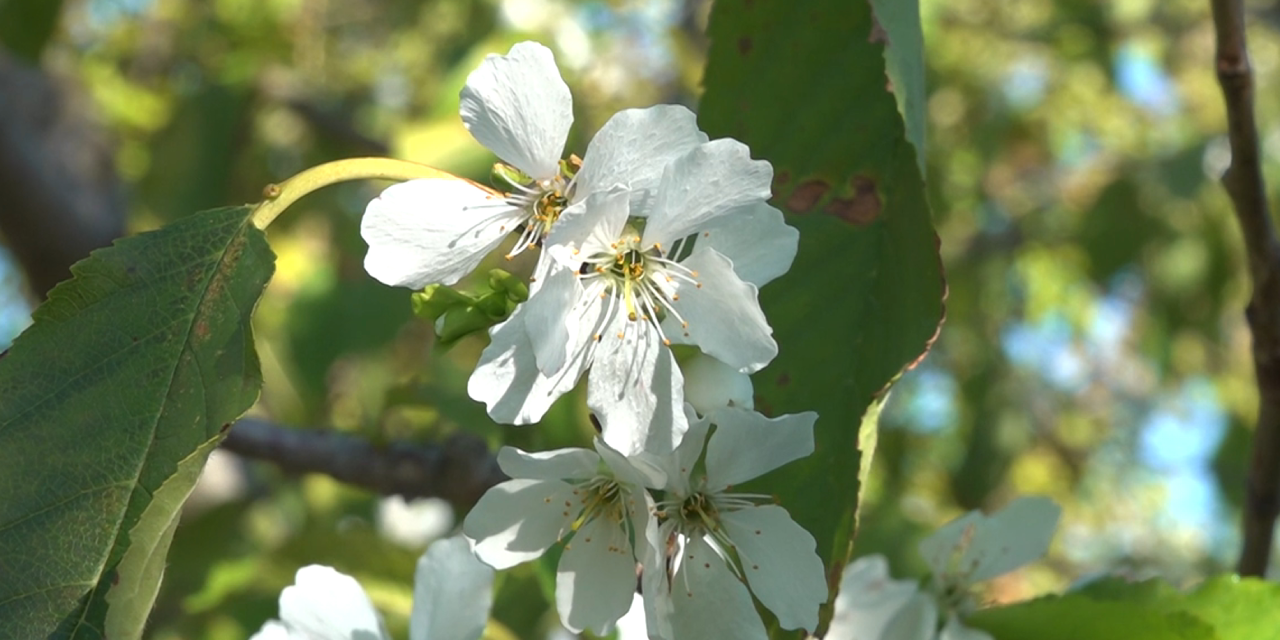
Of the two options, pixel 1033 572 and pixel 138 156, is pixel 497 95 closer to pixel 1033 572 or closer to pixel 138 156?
pixel 1033 572

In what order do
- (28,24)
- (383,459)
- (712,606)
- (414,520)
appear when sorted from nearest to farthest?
(712,606)
(383,459)
(28,24)
(414,520)

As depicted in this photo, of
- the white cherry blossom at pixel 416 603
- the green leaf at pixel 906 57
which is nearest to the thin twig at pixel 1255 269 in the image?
the green leaf at pixel 906 57

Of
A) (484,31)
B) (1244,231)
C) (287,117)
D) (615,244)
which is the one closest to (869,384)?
(615,244)

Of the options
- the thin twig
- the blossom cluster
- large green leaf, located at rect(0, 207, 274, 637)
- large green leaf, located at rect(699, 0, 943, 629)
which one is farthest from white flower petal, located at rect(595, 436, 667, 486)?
the thin twig

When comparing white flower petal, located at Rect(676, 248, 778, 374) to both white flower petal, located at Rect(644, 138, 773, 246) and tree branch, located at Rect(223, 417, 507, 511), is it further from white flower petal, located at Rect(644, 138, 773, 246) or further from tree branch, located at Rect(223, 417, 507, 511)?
tree branch, located at Rect(223, 417, 507, 511)

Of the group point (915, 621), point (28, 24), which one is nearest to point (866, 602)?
point (915, 621)

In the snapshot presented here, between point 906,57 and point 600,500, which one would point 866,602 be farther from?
point 906,57
